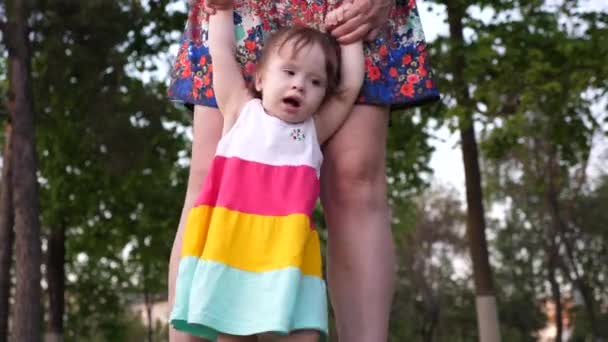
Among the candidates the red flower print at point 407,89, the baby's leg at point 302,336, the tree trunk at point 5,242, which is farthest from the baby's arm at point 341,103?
the tree trunk at point 5,242

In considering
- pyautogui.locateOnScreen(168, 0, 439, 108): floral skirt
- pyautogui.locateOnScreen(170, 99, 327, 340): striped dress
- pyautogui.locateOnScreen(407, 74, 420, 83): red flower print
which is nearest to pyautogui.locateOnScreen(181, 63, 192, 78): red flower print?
pyautogui.locateOnScreen(168, 0, 439, 108): floral skirt

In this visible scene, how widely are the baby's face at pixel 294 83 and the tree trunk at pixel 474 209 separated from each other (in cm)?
1047

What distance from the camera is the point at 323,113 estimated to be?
2117mm

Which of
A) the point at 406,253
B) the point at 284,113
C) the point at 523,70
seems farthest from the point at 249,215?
the point at 406,253

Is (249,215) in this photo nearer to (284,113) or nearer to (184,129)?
(284,113)

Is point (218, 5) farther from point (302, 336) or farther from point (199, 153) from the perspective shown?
point (302, 336)

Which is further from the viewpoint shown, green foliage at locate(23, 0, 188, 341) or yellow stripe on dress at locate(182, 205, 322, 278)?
green foliage at locate(23, 0, 188, 341)

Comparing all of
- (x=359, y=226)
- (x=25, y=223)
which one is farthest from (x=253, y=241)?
(x=25, y=223)

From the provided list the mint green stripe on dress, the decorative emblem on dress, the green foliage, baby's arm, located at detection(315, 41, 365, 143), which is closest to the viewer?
the mint green stripe on dress

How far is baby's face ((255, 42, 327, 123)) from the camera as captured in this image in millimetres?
2033

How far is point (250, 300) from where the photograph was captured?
6.07 ft

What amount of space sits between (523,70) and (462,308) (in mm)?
30409

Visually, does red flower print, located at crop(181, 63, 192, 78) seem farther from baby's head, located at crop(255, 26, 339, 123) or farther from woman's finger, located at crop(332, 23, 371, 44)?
woman's finger, located at crop(332, 23, 371, 44)

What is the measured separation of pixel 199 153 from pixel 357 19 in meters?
0.53
